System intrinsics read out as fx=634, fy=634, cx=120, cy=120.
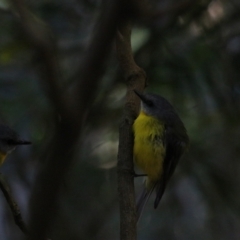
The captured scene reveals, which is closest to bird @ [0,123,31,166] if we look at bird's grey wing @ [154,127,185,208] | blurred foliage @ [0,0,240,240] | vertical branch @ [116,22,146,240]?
blurred foliage @ [0,0,240,240]

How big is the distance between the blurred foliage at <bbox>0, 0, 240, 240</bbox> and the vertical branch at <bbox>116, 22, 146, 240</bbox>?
0.75 metres

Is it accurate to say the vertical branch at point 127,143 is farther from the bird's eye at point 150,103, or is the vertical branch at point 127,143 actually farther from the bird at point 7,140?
the bird at point 7,140

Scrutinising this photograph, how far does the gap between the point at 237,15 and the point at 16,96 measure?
1.66m

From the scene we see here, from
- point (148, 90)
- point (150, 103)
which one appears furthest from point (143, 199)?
point (148, 90)

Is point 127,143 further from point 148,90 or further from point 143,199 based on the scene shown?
point 148,90

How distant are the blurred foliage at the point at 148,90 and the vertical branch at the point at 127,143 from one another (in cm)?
75

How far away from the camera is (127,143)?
3104 millimetres

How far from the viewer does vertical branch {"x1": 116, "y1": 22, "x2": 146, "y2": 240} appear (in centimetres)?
248

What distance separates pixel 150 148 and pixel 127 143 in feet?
1.66

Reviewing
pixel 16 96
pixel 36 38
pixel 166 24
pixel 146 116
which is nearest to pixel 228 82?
pixel 166 24

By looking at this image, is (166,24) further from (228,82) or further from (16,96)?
(16,96)

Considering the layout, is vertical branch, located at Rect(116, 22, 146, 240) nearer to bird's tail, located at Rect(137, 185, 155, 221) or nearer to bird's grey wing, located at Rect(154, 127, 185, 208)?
bird's grey wing, located at Rect(154, 127, 185, 208)

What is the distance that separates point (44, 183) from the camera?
1045 mm

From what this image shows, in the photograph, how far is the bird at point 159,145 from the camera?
3568 millimetres
